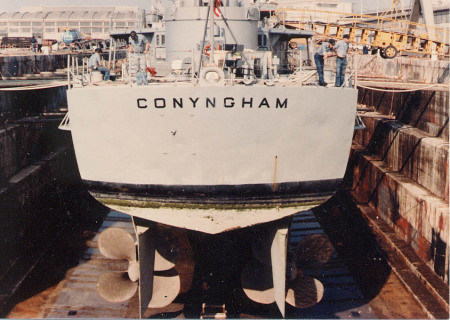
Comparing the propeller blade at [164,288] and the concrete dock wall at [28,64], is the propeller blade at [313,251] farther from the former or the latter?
the concrete dock wall at [28,64]

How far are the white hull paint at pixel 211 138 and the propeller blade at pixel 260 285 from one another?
186cm

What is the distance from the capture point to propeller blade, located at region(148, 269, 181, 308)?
1023 cm

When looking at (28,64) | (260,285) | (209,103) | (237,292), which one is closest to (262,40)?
(209,103)

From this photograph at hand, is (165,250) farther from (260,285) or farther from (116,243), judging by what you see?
(260,285)

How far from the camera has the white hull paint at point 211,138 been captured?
819 centimetres

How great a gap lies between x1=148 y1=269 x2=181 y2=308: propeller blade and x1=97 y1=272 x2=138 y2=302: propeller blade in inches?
20.9

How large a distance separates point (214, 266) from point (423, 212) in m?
5.53

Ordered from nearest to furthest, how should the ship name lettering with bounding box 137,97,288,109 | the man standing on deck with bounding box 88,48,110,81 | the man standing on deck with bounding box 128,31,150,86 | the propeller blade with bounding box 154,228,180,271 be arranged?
the ship name lettering with bounding box 137,97,288,109 → the man standing on deck with bounding box 128,31,150,86 → the propeller blade with bounding box 154,228,180,271 → the man standing on deck with bounding box 88,48,110,81

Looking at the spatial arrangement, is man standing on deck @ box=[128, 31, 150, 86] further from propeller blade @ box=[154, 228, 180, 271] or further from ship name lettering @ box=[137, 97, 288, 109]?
propeller blade @ box=[154, 228, 180, 271]

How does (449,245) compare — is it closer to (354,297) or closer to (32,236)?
(354,297)

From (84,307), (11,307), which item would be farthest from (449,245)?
(11,307)

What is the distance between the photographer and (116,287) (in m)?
10.4

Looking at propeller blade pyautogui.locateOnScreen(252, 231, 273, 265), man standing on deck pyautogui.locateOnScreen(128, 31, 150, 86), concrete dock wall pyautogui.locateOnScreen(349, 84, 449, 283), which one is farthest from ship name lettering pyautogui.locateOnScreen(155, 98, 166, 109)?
concrete dock wall pyautogui.locateOnScreen(349, 84, 449, 283)

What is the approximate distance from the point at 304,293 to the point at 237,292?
1.87m
